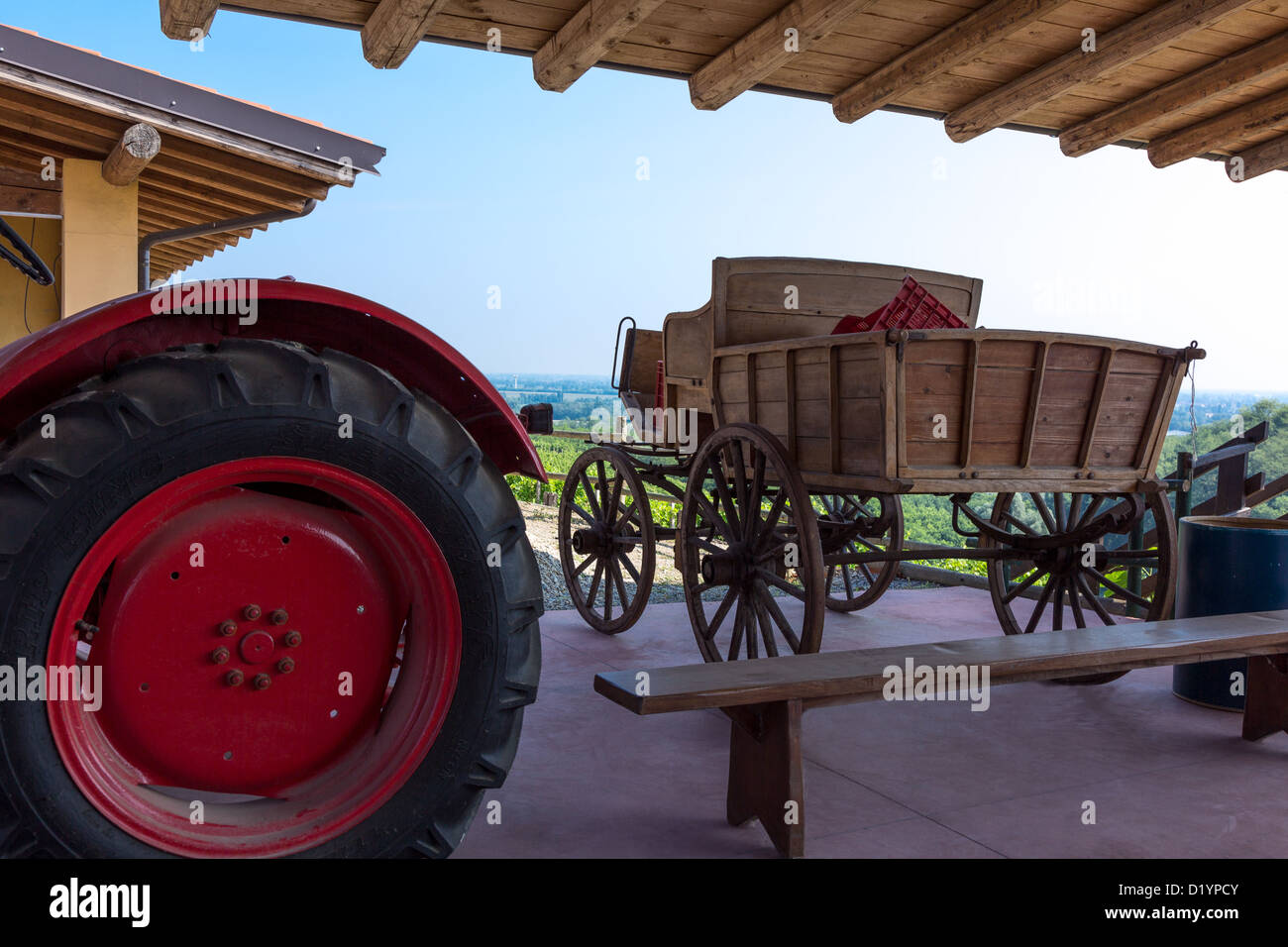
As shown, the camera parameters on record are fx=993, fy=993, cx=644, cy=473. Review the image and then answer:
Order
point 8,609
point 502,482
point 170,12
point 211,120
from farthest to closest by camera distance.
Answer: point 211,120 < point 170,12 < point 502,482 < point 8,609

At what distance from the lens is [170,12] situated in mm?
3129

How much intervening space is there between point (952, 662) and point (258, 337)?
1.93 metres

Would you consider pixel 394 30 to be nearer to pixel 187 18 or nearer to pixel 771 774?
pixel 187 18

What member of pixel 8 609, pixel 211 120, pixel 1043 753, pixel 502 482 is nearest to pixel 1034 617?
pixel 1043 753

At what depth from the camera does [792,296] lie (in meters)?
4.38

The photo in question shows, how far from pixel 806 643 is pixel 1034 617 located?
161 cm

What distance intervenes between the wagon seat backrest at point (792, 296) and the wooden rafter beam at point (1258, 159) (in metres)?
1.34

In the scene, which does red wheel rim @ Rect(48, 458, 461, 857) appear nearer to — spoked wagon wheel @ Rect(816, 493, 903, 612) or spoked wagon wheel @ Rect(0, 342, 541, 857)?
spoked wagon wheel @ Rect(0, 342, 541, 857)

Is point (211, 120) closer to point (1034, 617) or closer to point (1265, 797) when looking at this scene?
point (1034, 617)

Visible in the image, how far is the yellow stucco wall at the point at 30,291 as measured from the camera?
8273 mm
